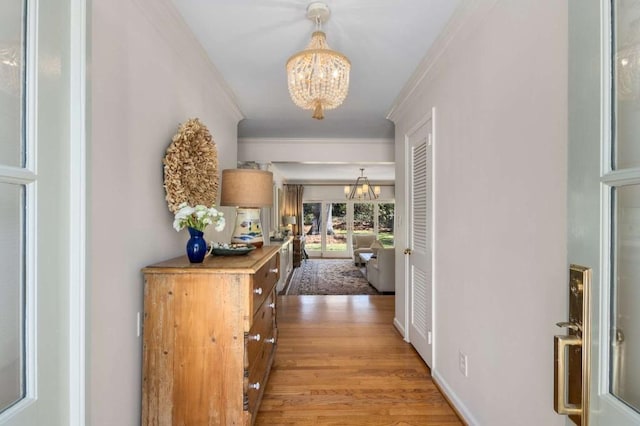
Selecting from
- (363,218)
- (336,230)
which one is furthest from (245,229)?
(363,218)

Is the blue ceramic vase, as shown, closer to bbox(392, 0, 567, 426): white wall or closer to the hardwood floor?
the hardwood floor

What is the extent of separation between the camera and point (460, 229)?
2.03m

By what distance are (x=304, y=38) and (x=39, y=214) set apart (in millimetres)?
1887

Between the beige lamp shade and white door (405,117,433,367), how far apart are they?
4.40ft

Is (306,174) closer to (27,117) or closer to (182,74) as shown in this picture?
(182,74)

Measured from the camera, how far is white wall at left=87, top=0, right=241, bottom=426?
4.23 feet

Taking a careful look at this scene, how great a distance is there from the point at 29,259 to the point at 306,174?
329 inches

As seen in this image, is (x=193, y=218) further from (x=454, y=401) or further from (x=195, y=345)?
(x=454, y=401)

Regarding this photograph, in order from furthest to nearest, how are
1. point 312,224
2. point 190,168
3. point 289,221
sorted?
1. point 312,224
2. point 289,221
3. point 190,168

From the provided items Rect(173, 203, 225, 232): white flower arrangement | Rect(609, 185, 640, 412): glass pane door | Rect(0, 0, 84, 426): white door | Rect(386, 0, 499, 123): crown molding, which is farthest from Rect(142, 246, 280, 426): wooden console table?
Rect(386, 0, 499, 123): crown molding

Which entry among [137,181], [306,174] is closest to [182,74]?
[137,181]

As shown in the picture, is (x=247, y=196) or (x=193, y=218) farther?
(x=247, y=196)

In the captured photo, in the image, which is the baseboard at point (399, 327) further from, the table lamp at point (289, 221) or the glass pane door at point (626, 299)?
the table lamp at point (289, 221)

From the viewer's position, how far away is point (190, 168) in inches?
78.3
